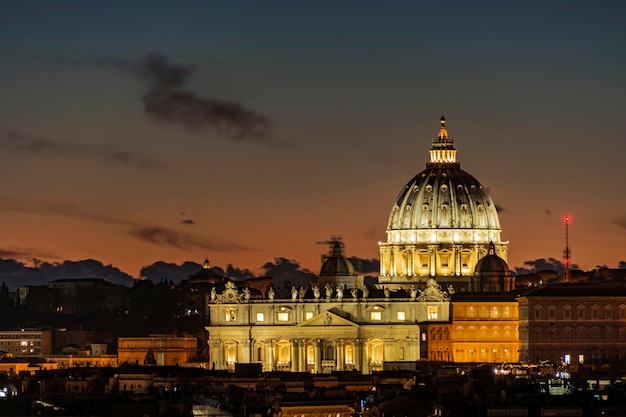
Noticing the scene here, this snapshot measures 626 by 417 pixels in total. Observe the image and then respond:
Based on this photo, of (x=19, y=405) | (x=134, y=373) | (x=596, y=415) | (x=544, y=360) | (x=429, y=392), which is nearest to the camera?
(x=596, y=415)

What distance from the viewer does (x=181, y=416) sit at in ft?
389

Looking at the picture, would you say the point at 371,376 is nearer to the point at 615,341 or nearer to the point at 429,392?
the point at 615,341

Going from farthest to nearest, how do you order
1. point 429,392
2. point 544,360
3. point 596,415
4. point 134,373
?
1. point 544,360
2. point 134,373
3. point 429,392
4. point 596,415

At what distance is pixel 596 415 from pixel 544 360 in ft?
310

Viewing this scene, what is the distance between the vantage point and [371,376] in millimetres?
172000

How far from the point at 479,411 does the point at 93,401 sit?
90.9 feet

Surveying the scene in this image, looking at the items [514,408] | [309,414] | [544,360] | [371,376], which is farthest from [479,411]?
[544,360]

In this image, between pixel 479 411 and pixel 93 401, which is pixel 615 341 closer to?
pixel 93 401

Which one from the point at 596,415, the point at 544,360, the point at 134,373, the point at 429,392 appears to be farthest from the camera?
A: the point at 544,360

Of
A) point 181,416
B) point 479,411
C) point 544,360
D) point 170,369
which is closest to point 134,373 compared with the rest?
point 170,369

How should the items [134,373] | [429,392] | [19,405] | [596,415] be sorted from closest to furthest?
[596,415]
[19,405]
[429,392]
[134,373]

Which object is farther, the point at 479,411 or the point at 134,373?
the point at 134,373

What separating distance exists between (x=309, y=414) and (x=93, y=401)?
33.2 feet

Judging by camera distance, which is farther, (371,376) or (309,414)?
(371,376)
